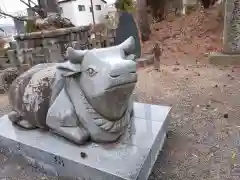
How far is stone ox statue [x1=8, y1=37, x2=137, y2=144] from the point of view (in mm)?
1894

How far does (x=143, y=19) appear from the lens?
821cm

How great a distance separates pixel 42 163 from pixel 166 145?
132cm

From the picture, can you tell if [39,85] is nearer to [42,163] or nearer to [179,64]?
[42,163]

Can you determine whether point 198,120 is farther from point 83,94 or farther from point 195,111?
point 83,94

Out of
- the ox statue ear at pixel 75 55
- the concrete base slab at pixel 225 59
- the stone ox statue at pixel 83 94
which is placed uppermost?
the ox statue ear at pixel 75 55

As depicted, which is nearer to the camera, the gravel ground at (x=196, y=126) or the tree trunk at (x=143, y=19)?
the gravel ground at (x=196, y=126)

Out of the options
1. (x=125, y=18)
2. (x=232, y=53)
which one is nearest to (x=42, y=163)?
(x=125, y=18)

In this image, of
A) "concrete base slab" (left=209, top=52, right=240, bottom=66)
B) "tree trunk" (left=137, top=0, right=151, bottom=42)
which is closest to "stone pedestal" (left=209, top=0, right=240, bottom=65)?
"concrete base slab" (left=209, top=52, right=240, bottom=66)

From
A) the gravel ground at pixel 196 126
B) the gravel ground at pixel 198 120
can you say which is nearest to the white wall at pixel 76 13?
the gravel ground at pixel 198 120

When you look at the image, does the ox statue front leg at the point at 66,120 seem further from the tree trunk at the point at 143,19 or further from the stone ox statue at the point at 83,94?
the tree trunk at the point at 143,19

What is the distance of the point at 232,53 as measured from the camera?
555 centimetres

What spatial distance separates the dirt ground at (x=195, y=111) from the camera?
2.33 meters

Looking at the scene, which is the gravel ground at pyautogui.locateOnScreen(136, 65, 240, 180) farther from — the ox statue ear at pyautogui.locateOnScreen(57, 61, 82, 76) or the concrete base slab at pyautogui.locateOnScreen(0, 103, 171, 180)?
the ox statue ear at pyautogui.locateOnScreen(57, 61, 82, 76)

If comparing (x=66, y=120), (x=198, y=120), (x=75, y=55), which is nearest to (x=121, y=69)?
(x=75, y=55)
